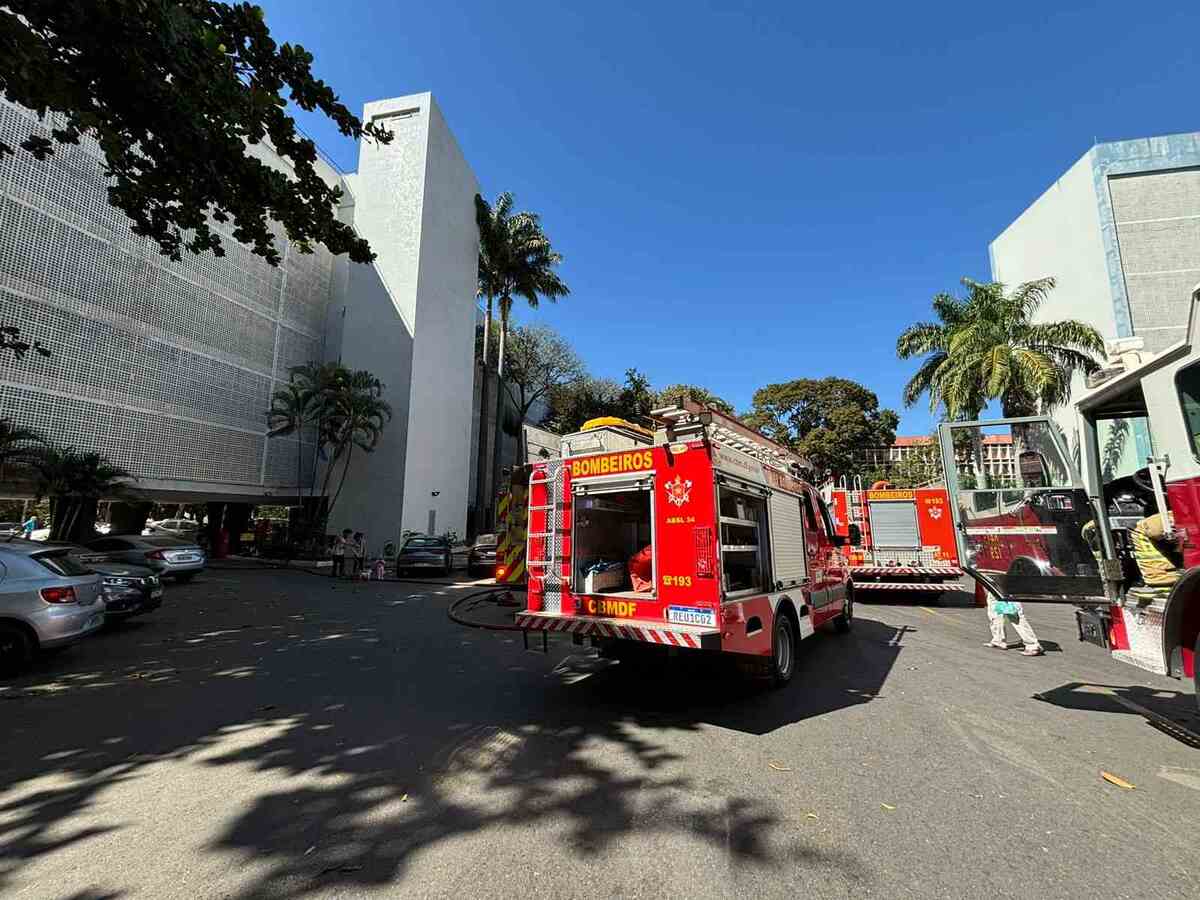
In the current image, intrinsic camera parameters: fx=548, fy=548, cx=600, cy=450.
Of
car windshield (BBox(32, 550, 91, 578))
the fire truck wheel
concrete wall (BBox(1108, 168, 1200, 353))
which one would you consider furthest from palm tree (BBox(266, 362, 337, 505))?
concrete wall (BBox(1108, 168, 1200, 353))

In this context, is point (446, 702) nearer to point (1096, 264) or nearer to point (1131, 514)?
point (1131, 514)

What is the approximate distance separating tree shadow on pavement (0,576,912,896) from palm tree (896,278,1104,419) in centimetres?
1780

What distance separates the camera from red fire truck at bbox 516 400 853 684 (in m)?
5.03

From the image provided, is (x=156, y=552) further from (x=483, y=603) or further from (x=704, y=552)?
(x=704, y=552)

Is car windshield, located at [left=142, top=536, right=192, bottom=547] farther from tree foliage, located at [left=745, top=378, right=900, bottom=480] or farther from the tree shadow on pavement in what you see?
tree foliage, located at [left=745, top=378, right=900, bottom=480]

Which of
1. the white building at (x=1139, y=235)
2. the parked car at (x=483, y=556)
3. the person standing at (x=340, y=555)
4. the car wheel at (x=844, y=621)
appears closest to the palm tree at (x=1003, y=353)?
the white building at (x=1139, y=235)

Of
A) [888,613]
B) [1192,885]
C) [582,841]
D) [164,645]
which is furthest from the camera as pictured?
[888,613]

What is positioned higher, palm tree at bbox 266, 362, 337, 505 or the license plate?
palm tree at bbox 266, 362, 337, 505

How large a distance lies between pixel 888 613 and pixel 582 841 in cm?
1085

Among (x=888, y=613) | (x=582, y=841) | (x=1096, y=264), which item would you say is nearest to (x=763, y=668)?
(x=582, y=841)

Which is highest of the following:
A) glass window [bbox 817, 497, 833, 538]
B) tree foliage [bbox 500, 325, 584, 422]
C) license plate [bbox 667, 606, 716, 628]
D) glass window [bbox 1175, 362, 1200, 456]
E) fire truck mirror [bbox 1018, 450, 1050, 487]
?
tree foliage [bbox 500, 325, 584, 422]

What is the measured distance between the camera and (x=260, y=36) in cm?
623

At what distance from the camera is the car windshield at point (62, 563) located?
6652 millimetres

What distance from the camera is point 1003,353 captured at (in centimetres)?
2055
